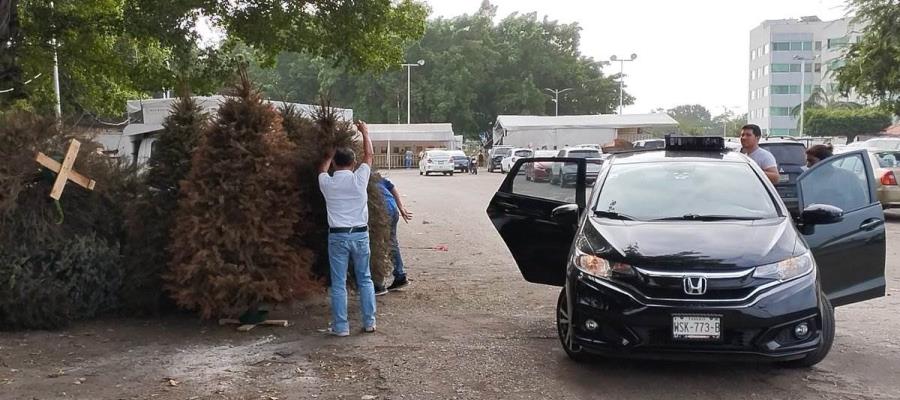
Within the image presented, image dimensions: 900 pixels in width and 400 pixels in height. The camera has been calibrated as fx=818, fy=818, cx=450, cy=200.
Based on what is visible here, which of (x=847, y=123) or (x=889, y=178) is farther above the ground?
(x=847, y=123)

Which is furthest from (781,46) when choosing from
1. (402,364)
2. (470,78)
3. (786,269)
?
(402,364)

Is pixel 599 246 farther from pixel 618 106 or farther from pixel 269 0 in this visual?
pixel 618 106

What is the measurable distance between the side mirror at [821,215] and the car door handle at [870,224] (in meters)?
0.50

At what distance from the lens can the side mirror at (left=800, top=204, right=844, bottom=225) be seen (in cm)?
607

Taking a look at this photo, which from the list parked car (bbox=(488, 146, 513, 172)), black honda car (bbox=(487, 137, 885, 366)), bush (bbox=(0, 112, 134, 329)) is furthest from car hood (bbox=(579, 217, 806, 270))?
parked car (bbox=(488, 146, 513, 172))

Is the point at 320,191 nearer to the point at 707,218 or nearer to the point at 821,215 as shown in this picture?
the point at 707,218

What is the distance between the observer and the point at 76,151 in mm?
6875

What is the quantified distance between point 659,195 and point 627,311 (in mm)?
1389

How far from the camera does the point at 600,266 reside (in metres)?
5.54

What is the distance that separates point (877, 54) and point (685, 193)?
19.7 metres

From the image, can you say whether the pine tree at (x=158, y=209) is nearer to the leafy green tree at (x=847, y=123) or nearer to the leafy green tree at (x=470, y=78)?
the leafy green tree at (x=470, y=78)

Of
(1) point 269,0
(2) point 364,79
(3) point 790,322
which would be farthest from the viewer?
(2) point 364,79

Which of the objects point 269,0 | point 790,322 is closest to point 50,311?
point 790,322

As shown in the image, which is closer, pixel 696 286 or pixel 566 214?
pixel 696 286
